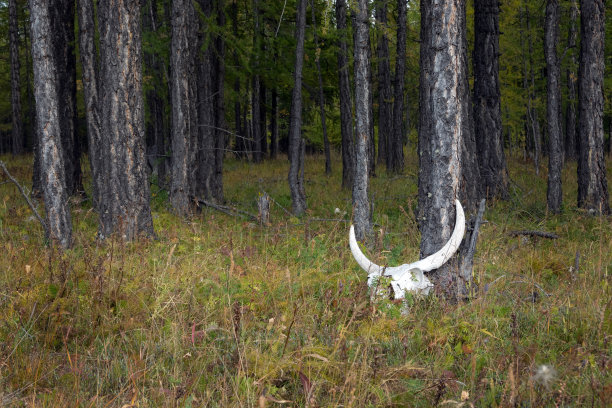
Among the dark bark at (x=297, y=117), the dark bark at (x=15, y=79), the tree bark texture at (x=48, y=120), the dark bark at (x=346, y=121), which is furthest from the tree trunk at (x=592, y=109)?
the dark bark at (x=15, y=79)

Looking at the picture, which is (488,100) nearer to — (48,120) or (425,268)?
(425,268)

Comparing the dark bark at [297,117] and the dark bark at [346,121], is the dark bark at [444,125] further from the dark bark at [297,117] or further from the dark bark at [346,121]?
the dark bark at [346,121]

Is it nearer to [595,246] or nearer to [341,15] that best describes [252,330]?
[595,246]

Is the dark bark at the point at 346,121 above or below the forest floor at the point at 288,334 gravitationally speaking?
above

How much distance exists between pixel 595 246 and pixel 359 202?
10.7 feet

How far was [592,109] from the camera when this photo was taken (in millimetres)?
9203

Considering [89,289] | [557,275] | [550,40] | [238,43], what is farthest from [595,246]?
[238,43]

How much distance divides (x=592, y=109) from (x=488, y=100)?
2.43 metres

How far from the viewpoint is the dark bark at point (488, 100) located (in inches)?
430

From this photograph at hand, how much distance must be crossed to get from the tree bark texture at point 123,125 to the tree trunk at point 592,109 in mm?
7839

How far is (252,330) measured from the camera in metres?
3.83

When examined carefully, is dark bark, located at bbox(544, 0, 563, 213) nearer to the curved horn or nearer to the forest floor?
the forest floor

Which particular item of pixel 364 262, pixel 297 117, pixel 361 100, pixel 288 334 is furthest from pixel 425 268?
pixel 297 117

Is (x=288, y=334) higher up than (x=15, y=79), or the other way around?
(x=15, y=79)
